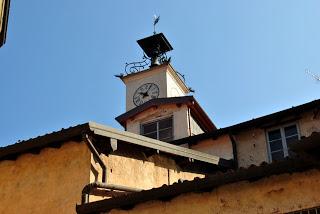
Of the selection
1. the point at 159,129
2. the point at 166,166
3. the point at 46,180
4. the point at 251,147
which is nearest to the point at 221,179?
the point at 166,166

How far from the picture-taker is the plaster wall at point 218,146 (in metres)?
15.4

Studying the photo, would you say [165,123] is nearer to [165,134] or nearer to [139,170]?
[165,134]

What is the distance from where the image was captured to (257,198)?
7.97 m

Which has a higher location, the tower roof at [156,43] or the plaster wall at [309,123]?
the tower roof at [156,43]

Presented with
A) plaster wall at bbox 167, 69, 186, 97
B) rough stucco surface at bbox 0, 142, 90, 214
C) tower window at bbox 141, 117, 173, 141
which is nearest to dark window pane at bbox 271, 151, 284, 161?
tower window at bbox 141, 117, 173, 141

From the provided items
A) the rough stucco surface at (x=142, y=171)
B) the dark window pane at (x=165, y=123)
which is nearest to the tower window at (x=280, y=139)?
the rough stucco surface at (x=142, y=171)

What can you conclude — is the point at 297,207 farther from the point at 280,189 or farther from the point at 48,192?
the point at 48,192

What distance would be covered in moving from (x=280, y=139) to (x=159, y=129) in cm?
536

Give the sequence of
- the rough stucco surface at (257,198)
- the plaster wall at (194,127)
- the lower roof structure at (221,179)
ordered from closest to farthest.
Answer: the lower roof structure at (221,179) → the rough stucco surface at (257,198) → the plaster wall at (194,127)

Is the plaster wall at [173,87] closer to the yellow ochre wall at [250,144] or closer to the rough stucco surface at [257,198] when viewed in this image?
the yellow ochre wall at [250,144]

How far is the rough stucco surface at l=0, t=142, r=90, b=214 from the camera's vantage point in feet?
35.3

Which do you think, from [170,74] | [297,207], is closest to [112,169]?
[297,207]

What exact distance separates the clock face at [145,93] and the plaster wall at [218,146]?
707 cm

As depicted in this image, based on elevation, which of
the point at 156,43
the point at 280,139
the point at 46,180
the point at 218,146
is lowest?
the point at 46,180
